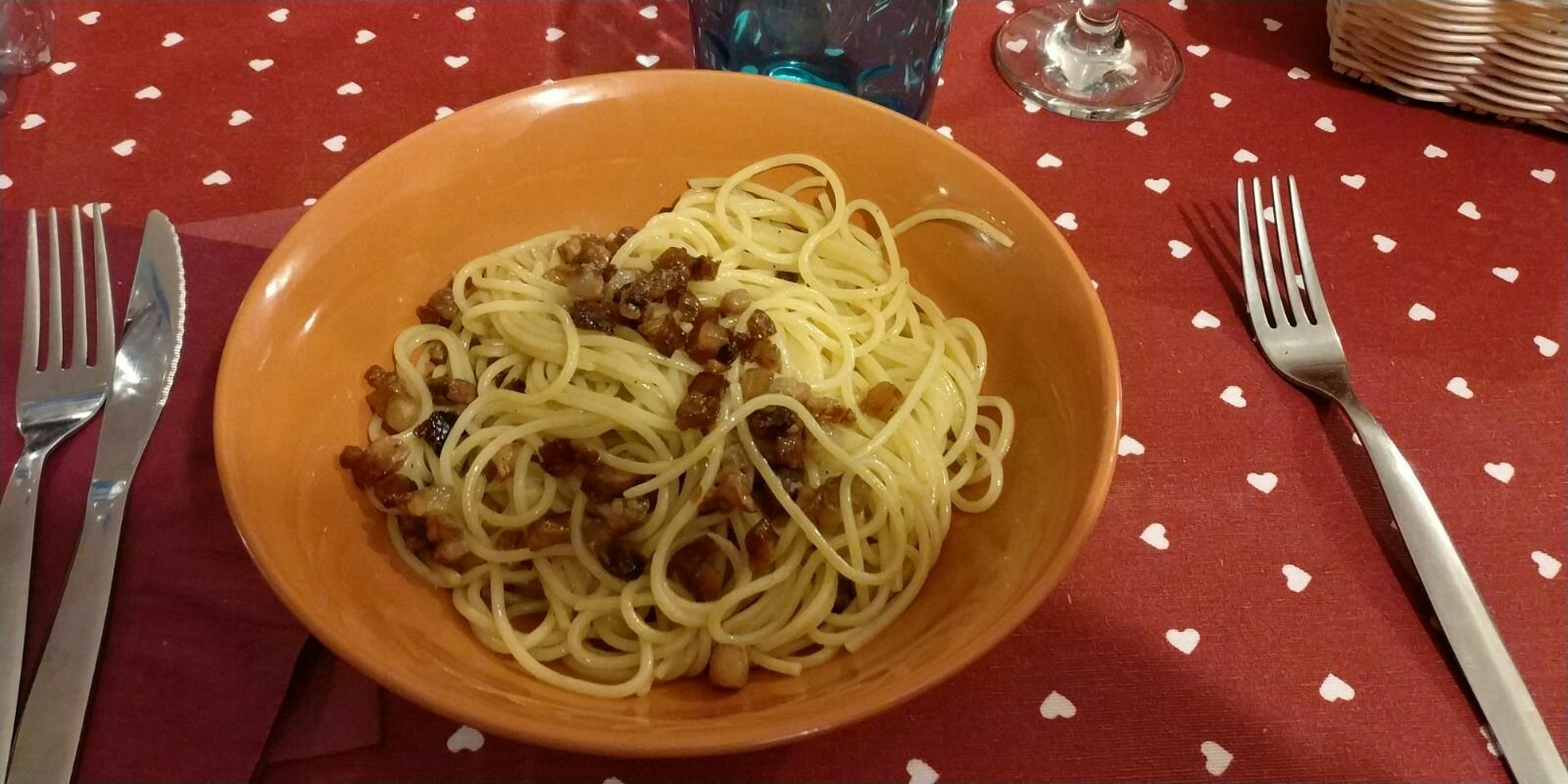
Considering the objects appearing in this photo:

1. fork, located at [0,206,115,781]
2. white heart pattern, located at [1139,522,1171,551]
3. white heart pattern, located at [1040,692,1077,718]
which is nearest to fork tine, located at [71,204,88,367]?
fork, located at [0,206,115,781]

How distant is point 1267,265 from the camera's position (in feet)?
6.22

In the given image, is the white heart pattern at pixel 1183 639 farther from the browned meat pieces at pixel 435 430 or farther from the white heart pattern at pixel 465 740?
the browned meat pieces at pixel 435 430

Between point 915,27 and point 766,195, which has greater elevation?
point 915,27

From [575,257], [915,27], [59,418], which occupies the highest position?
[915,27]

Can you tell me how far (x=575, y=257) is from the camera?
5.54 ft

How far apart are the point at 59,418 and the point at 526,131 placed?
88 cm

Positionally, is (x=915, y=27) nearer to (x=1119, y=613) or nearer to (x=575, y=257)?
Result: (x=575, y=257)

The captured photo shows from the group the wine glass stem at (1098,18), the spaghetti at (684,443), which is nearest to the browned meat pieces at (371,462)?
the spaghetti at (684,443)

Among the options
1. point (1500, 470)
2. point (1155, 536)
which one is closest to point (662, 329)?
point (1155, 536)

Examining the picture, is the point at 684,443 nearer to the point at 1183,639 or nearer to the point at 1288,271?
the point at 1183,639

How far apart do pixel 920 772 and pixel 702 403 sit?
615 mm

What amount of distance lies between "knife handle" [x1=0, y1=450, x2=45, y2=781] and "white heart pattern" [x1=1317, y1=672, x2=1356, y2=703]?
5.72 ft

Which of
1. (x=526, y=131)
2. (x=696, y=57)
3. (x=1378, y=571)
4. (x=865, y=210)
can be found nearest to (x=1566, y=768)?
(x=1378, y=571)

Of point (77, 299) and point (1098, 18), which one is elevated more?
point (1098, 18)
